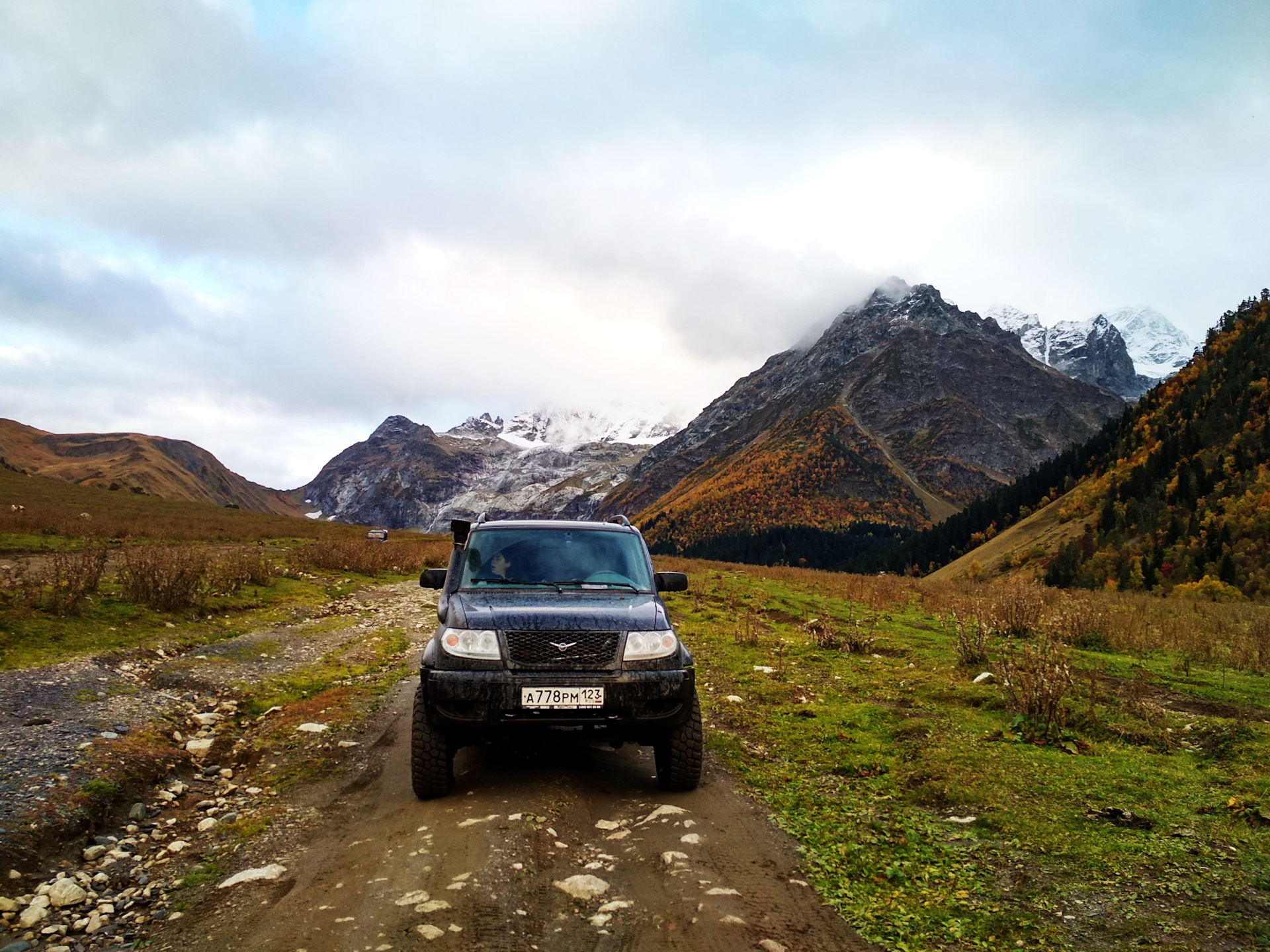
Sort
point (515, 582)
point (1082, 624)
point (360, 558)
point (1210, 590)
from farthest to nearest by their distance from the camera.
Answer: point (1210, 590)
point (360, 558)
point (1082, 624)
point (515, 582)

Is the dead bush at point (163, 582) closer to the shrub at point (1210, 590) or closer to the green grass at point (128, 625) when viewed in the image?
the green grass at point (128, 625)

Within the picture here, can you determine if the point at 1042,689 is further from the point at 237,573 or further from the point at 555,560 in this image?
the point at 237,573

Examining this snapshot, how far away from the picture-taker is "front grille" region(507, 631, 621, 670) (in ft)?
19.3

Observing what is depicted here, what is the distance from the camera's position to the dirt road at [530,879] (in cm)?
381

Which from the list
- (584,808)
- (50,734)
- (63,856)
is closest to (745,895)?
(584,808)

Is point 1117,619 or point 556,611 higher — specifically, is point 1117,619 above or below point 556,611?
below

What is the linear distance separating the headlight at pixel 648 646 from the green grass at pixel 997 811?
1.58 metres

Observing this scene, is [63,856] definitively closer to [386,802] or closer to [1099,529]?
[386,802]

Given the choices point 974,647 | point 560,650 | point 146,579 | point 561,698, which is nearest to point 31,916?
point 561,698

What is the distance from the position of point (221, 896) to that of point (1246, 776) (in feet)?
26.5

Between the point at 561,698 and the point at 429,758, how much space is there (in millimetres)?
1262

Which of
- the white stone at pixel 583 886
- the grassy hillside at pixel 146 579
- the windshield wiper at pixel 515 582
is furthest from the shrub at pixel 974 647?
the grassy hillside at pixel 146 579

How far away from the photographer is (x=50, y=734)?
657 cm

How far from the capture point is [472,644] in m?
5.91
